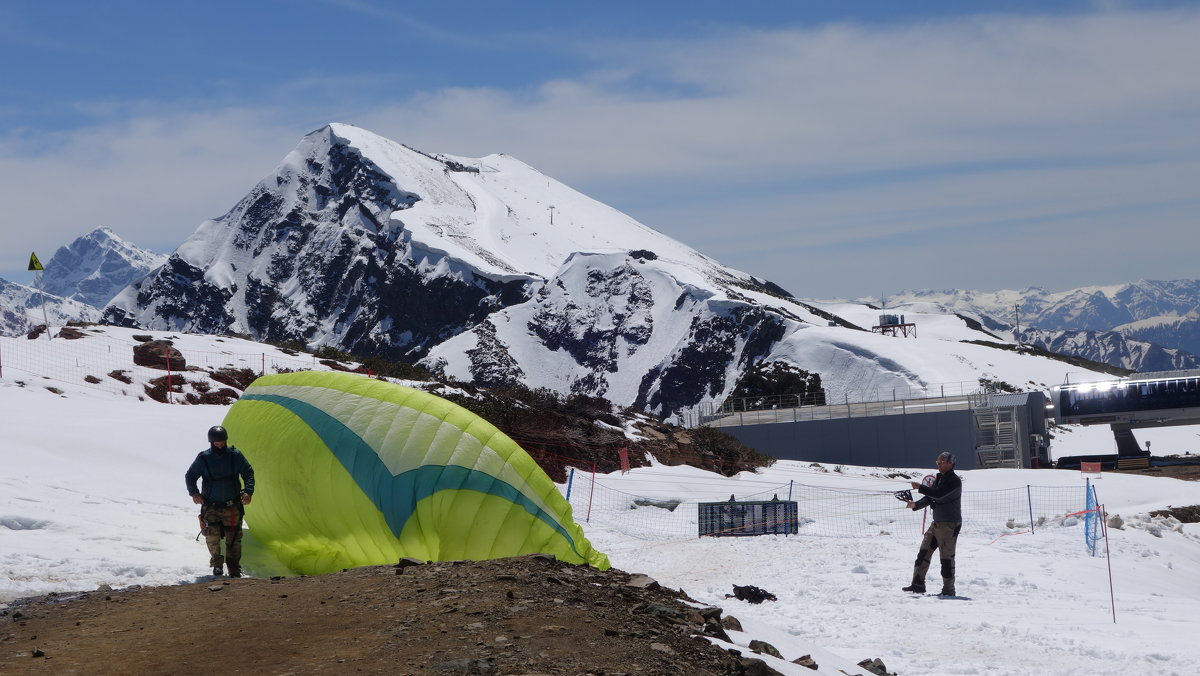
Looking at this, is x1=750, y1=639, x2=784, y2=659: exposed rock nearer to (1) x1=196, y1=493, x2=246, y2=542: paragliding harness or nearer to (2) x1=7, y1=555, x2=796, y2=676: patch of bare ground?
(2) x1=7, y1=555, x2=796, y2=676: patch of bare ground

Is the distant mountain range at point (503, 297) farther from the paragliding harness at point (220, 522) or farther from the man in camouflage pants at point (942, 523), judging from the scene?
the paragliding harness at point (220, 522)

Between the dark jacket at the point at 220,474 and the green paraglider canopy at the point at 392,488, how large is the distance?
75 cm

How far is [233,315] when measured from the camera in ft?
527

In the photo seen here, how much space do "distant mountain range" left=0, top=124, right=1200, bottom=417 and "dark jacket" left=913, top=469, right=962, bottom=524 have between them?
55485 millimetres

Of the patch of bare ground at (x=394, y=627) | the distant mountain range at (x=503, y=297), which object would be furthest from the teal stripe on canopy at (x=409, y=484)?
the distant mountain range at (x=503, y=297)

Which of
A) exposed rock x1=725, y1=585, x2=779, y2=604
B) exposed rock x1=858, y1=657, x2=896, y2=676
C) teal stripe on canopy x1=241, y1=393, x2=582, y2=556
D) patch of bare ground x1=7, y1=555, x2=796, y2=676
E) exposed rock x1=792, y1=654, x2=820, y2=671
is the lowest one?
exposed rock x1=858, y1=657, x2=896, y2=676

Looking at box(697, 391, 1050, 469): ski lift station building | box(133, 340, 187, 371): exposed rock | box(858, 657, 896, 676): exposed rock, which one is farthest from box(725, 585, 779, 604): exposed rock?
box(697, 391, 1050, 469): ski lift station building

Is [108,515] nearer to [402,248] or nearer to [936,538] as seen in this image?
[936,538]

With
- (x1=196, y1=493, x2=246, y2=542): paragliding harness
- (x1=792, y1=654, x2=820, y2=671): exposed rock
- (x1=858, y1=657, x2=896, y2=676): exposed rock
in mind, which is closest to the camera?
(x1=792, y1=654, x2=820, y2=671): exposed rock

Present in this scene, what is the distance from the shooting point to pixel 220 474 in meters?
11.4

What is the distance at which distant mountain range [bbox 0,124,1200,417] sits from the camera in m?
88.9

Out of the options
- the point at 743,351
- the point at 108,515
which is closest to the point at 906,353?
the point at 743,351

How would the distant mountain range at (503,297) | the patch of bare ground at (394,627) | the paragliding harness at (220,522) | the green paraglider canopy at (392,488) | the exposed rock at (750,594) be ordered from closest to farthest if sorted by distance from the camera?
the patch of bare ground at (394,627) < the green paraglider canopy at (392,488) < the paragliding harness at (220,522) < the exposed rock at (750,594) < the distant mountain range at (503,297)

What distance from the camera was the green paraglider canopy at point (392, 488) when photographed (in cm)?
1091
